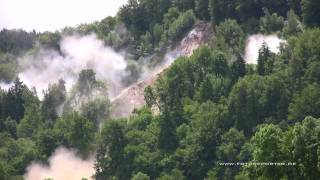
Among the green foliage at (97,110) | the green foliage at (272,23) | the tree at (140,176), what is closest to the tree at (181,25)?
the green foliage at (97,110)

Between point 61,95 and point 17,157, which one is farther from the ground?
point 61,95

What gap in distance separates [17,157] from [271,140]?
73996 millimetres

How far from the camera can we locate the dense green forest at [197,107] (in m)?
136

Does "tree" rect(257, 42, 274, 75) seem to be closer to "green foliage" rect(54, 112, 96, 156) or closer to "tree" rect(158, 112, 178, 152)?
"tree" rect(158, 112, 178, 152)

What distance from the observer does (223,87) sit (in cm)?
14850

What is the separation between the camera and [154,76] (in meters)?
173

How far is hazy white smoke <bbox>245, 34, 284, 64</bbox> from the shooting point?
154075mm

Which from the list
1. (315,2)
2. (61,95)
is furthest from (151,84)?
(315,2)

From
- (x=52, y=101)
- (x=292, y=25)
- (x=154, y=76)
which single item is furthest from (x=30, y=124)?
(x=292, y=25)

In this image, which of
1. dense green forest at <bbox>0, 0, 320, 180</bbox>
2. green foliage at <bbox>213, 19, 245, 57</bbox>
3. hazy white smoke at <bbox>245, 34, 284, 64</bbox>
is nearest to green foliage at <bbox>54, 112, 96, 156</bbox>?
dense green forest at <bbox>0, 0, 320, 180</bbox>

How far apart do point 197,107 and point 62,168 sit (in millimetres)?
22568

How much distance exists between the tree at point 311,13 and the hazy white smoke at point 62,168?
120 feet

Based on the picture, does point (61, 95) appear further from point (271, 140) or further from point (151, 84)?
point (271, 140)

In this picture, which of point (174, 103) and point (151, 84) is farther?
point (151, 84)
